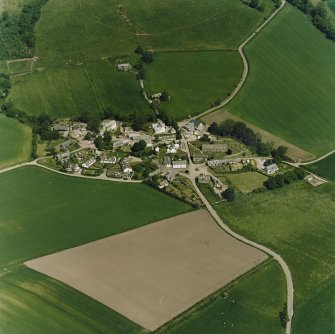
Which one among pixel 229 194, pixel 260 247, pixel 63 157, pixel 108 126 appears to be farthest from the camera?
pixel 108 126

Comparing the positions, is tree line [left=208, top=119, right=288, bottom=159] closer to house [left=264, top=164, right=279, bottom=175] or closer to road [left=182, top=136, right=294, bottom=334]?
house [left=264, top=164, right=279, bottom=175]

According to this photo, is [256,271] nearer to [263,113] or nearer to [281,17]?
[263,113]

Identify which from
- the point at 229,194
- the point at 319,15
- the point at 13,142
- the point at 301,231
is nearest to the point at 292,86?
the point at 319,15

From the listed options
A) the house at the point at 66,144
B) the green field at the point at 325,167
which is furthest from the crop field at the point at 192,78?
the green field at the point at 325,167

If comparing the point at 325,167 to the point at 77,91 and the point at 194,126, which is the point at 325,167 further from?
the point at 77,91

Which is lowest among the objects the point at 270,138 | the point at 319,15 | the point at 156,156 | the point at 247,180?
the point at 156,156

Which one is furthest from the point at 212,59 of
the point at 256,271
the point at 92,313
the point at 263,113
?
the point at 92,313
